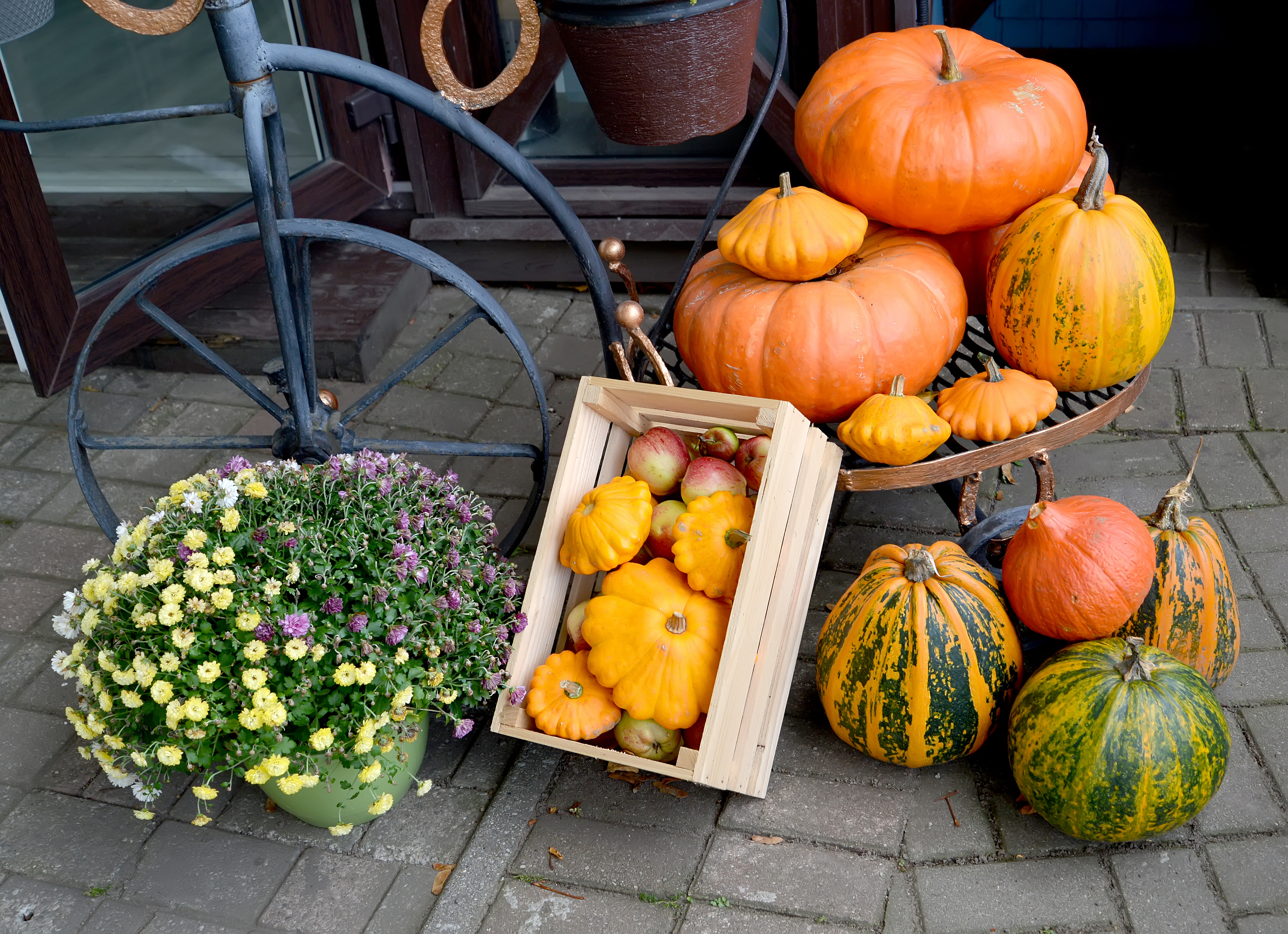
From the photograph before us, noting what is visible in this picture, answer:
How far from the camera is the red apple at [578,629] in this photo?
210 centimetres

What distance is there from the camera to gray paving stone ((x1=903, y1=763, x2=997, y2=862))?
1940mm

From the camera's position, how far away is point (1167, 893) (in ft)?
6.02

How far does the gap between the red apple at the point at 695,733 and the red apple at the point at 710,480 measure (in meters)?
0.42

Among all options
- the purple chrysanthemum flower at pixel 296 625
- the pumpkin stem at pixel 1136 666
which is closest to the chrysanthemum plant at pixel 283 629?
the purple chrysanthemum flower at pixel 296 625

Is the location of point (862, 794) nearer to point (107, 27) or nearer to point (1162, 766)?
point (1162, 766)

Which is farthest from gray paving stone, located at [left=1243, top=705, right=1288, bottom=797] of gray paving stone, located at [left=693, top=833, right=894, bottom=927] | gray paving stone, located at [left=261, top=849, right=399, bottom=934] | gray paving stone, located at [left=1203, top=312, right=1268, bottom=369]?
gray paving stone, located at [left=261, top=849, right=399, bottom=934]

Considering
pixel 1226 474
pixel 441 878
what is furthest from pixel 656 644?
pixel 1226 474

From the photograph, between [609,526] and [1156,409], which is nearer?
[609,526]

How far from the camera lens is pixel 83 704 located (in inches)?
75.2

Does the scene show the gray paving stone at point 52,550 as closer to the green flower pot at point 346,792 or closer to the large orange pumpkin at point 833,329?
the green flower pot at point 346,792

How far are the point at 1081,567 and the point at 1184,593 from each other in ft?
0.81

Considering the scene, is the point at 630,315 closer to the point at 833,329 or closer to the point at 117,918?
the point at 833,329

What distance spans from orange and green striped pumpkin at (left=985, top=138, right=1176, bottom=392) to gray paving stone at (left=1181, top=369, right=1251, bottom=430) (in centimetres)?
94

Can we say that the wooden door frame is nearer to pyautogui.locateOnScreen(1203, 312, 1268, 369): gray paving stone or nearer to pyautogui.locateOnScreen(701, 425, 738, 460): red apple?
pyautogui.locateOnScreen(701, 425, 738, 460): red apple
